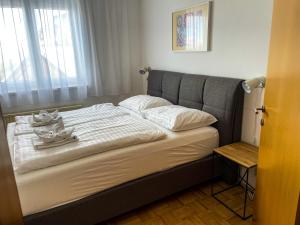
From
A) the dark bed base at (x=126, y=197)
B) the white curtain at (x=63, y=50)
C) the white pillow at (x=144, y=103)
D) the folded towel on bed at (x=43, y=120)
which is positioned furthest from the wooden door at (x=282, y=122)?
the white curtain at (x=63, y=50)

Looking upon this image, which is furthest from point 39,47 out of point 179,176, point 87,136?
point 179,176

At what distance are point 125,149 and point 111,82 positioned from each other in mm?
2140

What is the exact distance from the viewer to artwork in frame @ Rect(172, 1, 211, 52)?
2553mm

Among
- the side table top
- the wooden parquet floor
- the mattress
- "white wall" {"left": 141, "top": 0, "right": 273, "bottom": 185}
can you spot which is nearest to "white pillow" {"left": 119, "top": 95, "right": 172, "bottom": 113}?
"white wall" {"left": 141, "top": 0, "right": 273, "bottom": 185}

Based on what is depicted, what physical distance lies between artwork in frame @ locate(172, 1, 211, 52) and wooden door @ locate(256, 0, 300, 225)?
1.18 m

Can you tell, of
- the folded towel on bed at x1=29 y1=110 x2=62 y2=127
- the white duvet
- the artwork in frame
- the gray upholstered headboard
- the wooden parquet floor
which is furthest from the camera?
the artwork in frame

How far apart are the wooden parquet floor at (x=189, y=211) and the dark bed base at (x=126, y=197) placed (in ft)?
0.36

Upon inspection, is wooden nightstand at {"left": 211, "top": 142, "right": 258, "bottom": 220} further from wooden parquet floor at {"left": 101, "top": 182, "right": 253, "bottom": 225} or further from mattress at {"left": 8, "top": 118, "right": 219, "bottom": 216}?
mattress at {"left": 8, "top": 118, "right": 219, "bottom": 216}

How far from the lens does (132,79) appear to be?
4121 mm

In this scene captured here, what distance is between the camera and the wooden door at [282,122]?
4.30 feet

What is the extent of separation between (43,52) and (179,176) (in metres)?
2.59

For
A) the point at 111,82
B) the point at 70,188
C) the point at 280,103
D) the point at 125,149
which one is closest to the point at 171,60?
the point at 111,82

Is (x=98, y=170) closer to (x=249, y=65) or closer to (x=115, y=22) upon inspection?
(x=249, y=65)

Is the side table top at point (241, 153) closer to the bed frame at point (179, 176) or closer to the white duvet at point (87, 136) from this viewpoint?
the bed frame at point (179, 176)
